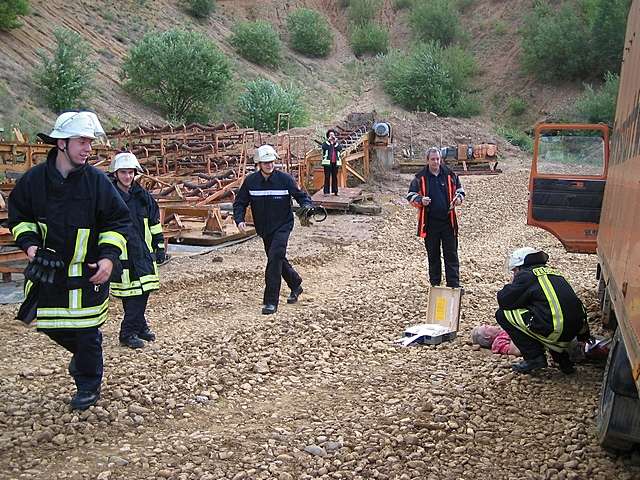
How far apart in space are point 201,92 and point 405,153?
11.1m

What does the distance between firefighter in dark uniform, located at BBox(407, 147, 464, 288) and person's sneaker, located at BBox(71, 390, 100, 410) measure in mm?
4127

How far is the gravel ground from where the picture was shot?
4121 mm

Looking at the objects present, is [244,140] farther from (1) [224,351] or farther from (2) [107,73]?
(2) [107,73]

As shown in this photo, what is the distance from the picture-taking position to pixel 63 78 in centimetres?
2722

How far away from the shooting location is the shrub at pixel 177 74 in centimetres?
3272

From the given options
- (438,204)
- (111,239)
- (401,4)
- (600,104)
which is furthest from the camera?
(401,4)

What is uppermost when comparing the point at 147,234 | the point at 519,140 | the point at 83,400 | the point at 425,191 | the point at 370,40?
the point at 370,40

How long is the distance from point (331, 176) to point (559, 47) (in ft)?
118

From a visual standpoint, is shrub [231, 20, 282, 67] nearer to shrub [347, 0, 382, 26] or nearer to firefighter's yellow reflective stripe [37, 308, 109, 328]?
shrub [347, 0, 382, 26]

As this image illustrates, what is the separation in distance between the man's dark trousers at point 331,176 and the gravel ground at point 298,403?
8776 millimetres

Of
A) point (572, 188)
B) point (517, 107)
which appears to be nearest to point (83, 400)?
point (572, 188)

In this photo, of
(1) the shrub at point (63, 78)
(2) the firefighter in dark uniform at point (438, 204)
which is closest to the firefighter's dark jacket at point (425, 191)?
(2) the firefighter in dark uniform at point (438, 204)

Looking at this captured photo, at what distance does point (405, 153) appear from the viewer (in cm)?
2808

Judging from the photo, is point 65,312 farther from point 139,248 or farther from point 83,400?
point 139,248
